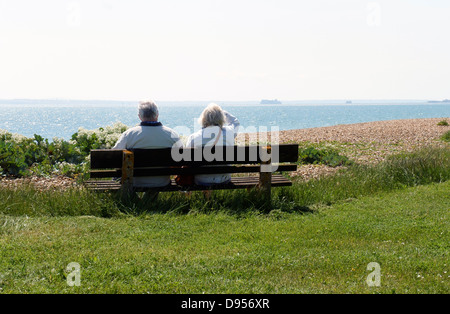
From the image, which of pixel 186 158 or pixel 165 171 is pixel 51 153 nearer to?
pixel 165 171

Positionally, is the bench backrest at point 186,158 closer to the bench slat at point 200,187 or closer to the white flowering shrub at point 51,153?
the bench slat at point 200,187

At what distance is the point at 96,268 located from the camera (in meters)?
4.02

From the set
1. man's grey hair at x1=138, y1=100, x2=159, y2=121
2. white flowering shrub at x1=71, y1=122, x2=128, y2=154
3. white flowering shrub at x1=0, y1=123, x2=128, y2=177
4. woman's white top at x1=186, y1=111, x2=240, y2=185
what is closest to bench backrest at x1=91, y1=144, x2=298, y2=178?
woman's white top at x1=186, y1=111, x2=240, y2=185

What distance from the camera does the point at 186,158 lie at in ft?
19.9

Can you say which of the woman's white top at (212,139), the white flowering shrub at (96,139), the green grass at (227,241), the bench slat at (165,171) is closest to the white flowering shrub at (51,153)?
the white flowering shrub at (96,139)

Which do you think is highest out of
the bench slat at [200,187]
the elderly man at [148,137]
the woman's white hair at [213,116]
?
the woman's white hair at [213,116]

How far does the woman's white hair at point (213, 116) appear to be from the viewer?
6.13 meters

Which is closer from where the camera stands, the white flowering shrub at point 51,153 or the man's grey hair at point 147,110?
the man's grey hair at point 147,110

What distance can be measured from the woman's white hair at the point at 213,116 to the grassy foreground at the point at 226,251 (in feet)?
3.97
